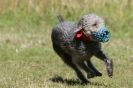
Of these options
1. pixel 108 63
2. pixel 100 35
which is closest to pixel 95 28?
pixel 100 35

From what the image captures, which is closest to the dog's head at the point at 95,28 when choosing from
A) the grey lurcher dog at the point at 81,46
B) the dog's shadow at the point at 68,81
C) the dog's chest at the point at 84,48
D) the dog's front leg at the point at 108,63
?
the grey lurcher dog at the point at 81,46

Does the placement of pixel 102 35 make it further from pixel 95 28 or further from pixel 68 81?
pixel 68 81

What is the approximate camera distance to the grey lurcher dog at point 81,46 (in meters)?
7.57

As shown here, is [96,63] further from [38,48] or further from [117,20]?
[117,20]

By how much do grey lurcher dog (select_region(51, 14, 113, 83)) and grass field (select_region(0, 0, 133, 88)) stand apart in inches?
10.9

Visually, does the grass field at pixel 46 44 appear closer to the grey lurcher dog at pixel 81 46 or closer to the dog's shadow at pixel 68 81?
the dog's shadow at pixel 68 81

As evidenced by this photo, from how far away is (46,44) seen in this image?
1260cm

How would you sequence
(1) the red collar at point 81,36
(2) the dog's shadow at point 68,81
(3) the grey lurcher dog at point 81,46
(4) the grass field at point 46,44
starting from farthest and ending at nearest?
(4) the grass field at point 46,44 → (2) the dog's shadow at point 68,81 → (1) the red collar at point 81,36 → (3) the grey lurcher dog at point 81,46

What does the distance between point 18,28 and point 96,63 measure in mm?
4551

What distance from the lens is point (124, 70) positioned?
9.80 metres

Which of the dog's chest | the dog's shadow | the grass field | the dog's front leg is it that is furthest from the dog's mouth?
the dog's shadow

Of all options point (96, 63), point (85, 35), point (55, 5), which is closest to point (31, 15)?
point (55, 5)

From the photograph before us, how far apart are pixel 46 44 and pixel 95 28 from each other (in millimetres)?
5196

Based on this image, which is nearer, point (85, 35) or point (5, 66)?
point (85, 35)
